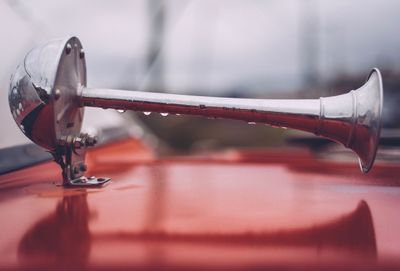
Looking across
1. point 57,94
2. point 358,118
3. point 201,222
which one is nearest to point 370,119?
point 358,118

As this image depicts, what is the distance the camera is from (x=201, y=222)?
1.44 feet

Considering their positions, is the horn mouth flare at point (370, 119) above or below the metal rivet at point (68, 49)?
below

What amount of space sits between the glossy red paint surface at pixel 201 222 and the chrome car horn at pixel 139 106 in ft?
0.26

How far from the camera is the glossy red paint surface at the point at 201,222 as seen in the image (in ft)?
1.09

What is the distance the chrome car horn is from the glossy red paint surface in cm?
8

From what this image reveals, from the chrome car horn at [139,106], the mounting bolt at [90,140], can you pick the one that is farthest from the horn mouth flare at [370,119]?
the mounting bolt at [90,140]

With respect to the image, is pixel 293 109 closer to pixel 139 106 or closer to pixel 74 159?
pixel 139 106

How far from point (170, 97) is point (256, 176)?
27 centimetres

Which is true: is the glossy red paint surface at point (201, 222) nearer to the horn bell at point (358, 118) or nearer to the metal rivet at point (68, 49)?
the horn bell at point (358, 118)

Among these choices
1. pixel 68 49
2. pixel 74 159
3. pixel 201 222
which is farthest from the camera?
pixel 74 159

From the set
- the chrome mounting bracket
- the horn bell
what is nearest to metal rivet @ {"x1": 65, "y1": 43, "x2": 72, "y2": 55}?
the chrome mounting bracket

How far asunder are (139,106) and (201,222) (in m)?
0.20

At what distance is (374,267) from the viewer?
0.32 meters

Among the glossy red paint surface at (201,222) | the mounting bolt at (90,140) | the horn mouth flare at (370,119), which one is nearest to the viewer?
the glossy red paint surface at (201,222)
